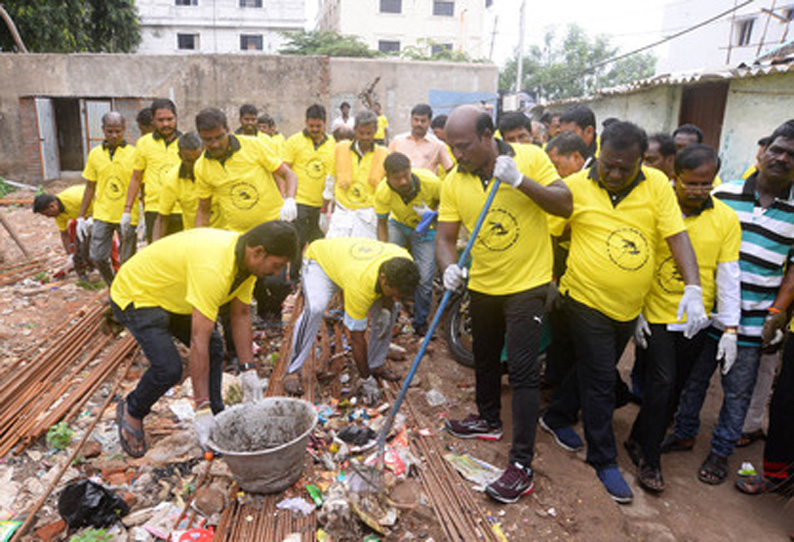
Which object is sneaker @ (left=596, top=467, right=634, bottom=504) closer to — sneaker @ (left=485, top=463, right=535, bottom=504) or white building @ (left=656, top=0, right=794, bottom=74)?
sneaker @ (left=485, top=463, right=535, bottom=504)

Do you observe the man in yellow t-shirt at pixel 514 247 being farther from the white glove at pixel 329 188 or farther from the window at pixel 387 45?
the window at pixel 387 45

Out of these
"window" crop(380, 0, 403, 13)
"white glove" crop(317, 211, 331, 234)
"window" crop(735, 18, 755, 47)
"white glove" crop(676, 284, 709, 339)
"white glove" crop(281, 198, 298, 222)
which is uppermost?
"window" crop(380, 0, 403, 13)

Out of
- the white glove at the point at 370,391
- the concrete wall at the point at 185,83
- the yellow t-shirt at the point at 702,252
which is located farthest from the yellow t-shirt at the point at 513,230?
the concrete wall at the point at 185,83

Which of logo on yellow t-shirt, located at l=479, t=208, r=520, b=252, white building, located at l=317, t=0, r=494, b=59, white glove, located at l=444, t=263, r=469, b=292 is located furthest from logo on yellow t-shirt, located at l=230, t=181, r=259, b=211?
white building, located at l=317, t=0, r=494, b=59

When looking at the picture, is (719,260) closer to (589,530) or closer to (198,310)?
(589,530)

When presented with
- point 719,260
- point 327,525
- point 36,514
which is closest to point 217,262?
point 327,525

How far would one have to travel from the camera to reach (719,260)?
2.95 meters

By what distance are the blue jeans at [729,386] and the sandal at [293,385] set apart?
267 cm

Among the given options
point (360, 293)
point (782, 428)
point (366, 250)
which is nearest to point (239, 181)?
point (366, 250)

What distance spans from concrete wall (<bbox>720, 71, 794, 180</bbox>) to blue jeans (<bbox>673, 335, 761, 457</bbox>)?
5.29 meters

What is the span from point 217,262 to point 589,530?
2.37m

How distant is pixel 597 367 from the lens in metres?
2.91

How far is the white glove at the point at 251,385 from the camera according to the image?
3031mm

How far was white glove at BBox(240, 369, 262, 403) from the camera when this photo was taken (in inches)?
119
